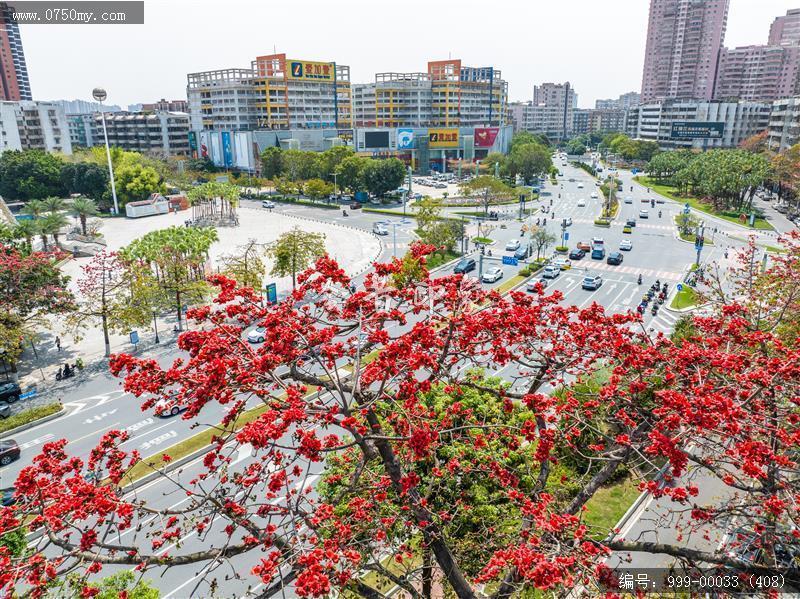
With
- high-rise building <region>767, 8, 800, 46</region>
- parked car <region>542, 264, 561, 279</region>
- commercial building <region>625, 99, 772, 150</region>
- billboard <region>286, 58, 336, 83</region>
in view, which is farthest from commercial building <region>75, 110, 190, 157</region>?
high-rise building <region>767, 8, 800, 46</region>

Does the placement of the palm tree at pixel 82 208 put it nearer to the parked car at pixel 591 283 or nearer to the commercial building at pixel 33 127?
the commercial building at pixel 33 127

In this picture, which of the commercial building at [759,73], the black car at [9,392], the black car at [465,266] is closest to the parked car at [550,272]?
the black car at [465,266]

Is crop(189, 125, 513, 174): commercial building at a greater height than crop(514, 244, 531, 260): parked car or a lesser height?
greater

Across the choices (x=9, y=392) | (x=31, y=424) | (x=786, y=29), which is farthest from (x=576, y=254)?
(x=786, y=29)

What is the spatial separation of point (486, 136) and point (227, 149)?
5868cm

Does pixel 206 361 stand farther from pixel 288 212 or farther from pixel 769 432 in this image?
pixel 288 212

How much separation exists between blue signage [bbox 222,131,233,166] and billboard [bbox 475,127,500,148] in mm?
55844

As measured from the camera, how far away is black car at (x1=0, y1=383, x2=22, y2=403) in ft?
98.7

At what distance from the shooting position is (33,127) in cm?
11269

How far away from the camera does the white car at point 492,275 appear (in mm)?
50809

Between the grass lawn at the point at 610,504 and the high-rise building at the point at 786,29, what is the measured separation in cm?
20852

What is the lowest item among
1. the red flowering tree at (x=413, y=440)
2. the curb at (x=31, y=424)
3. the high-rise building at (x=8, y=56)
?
the curb at (x=31, y=424)

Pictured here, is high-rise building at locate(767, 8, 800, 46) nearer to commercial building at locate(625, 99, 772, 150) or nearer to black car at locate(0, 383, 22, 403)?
commercial building at locate(625, 99, 772, 150)

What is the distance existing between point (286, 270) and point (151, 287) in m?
11.8
